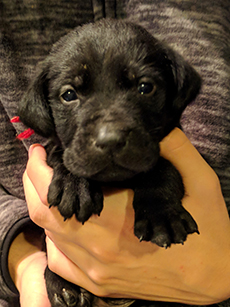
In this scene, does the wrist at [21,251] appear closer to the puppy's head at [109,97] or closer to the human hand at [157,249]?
the human hand at [157,249]

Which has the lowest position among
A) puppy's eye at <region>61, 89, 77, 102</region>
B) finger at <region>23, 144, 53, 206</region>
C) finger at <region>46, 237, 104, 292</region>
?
finger at <region>46, 237, 104, 292</region>

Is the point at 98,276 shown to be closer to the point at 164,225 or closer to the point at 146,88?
the point at 164,225

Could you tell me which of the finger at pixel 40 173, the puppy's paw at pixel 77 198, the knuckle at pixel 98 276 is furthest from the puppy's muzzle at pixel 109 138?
the knuckle at pixel 98 276

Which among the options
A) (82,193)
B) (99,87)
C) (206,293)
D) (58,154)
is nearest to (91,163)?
(82,193)

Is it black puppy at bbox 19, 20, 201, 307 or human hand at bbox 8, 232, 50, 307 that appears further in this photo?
human hand at bbox 8, 232, 50, 307

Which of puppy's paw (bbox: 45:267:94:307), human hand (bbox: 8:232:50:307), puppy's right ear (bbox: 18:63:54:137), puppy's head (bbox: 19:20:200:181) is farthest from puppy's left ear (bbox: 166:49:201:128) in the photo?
human hand (bbox: 8:232:50:307)

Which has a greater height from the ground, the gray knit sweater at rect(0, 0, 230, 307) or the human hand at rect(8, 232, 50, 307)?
the gray knit sweater at rect(0, 0, 230, 307)

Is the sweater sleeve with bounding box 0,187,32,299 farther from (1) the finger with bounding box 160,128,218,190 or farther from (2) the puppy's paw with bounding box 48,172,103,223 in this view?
(1) the finger with bounding box 160,128,218,190
